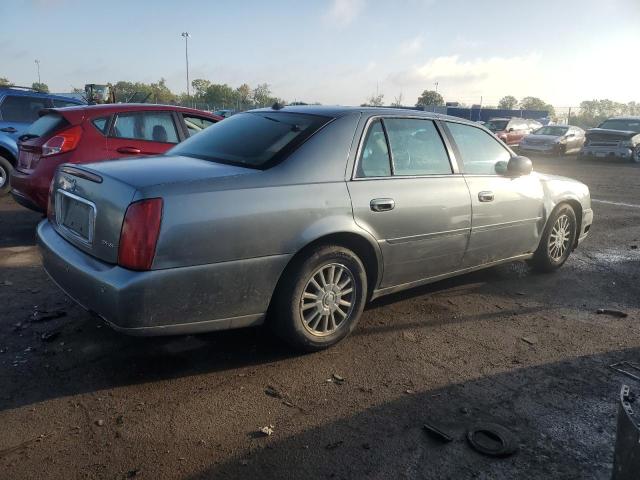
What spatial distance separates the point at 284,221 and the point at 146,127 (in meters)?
4.33

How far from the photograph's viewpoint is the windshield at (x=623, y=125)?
2118 cm

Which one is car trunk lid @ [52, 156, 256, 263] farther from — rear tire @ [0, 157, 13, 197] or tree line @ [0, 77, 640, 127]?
tree line @ [0, 77, 640, 127]

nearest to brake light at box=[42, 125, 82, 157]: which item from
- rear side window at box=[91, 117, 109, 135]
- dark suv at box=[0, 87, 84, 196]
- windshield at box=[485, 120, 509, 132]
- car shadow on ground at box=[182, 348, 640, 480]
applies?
rear side window at box=[91, 117, 109, 135]

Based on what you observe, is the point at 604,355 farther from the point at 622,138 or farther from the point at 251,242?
the point at 622,138

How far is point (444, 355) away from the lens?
3723 mm

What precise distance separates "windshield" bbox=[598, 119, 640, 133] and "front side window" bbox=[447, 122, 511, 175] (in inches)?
766

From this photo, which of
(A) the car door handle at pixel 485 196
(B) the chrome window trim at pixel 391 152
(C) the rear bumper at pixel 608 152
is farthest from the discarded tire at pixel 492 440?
(C) the rear bumper at pixel 608 152

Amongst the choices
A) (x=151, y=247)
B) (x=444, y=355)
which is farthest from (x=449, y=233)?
(x=151, y=247)

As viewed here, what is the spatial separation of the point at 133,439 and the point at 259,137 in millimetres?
2140

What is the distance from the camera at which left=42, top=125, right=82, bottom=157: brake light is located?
6219mm

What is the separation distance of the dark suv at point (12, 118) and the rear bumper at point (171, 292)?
7.14 metres

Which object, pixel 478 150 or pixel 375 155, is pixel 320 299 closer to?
pixel 375 155

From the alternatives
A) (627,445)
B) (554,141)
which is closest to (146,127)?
(627,445)

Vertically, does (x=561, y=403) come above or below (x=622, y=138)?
below
